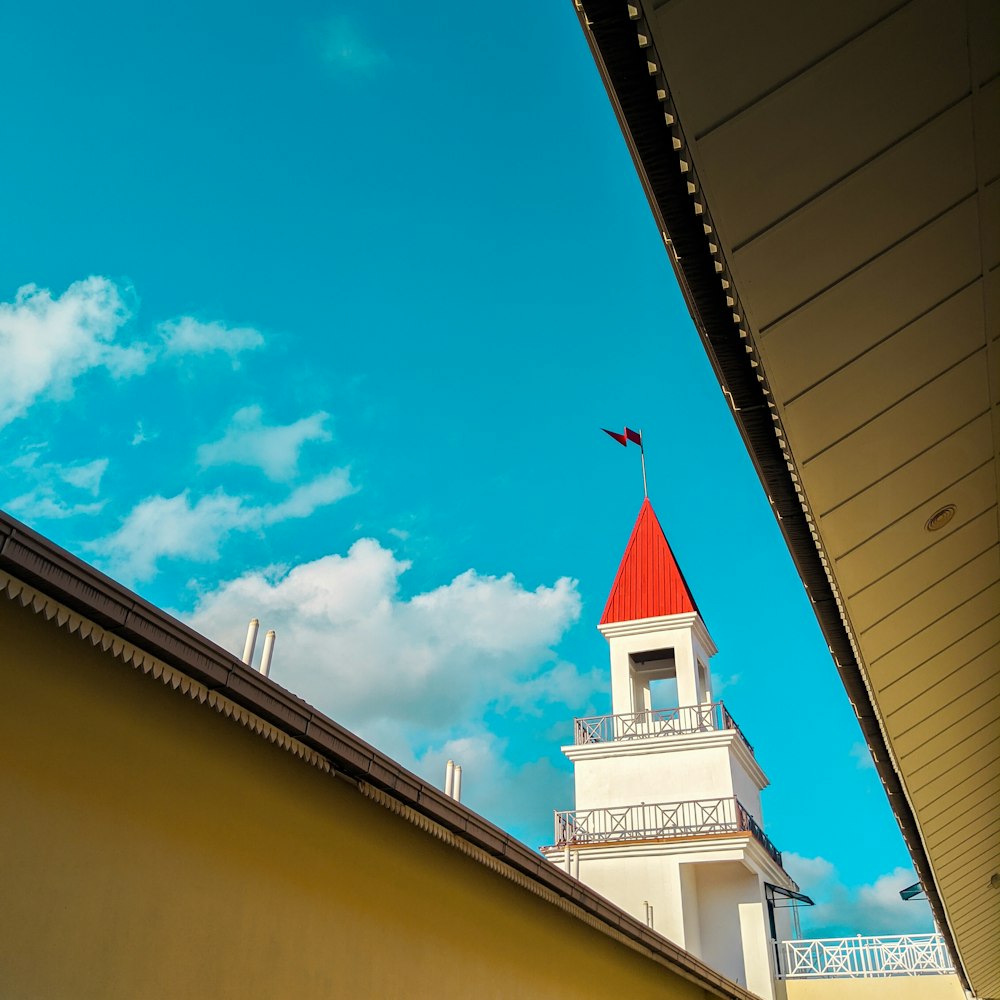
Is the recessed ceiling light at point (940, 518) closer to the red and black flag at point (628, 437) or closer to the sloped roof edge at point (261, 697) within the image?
the sloped roof edge at point (261, 697)

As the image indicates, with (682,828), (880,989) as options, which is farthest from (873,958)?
(682,828)

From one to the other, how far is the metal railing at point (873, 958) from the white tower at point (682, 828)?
115 centimetres

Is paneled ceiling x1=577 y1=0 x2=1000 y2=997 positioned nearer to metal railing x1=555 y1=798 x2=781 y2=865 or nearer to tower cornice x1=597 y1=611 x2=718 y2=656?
metal railing x1=555 y1=798 x2=781 y2=865

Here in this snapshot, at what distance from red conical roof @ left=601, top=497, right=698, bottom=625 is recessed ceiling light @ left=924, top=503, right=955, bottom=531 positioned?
2005 cm

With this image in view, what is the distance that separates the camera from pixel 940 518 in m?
4.77

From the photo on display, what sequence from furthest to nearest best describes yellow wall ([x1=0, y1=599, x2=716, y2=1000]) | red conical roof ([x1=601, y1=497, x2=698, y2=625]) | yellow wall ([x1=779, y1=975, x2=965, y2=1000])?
1. red conical roof ([x1=601, y1=497, x2=698, y2=625])
2. yellow wall ([x1=779, y1=975, x2=965, y2=1000])
3. yellow wall ([x1=0, y1=599, x2=716, y2=1000])

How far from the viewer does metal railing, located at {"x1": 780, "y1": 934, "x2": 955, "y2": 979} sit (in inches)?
832

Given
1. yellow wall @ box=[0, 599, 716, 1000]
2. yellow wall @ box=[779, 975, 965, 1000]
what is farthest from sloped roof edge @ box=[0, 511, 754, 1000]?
yellow wall @ box=[779, 975, 965, 1000]

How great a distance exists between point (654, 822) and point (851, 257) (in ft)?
65.1

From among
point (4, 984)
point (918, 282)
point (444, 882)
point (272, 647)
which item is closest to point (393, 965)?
point (444, 882)

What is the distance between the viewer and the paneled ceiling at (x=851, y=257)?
8.49ft

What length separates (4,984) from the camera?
405 cm

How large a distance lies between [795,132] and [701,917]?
71.6 feet

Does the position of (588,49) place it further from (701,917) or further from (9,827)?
(701,917)
